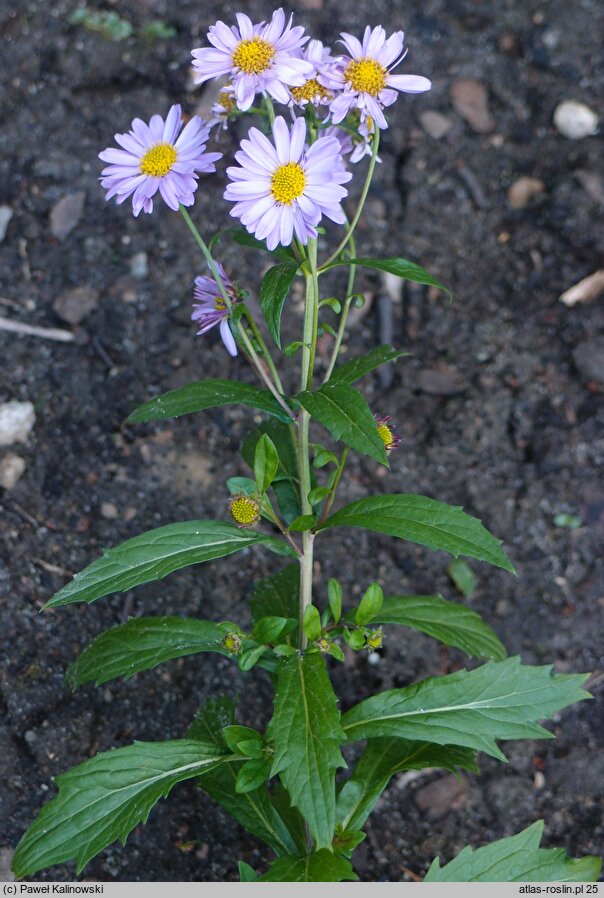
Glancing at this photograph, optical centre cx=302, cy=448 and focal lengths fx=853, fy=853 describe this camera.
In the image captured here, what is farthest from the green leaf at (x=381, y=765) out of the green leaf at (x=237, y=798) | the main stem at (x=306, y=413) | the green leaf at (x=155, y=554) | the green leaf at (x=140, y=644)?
the green leaf at (x=155, y=554)

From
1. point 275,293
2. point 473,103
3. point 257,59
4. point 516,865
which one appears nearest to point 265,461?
point 275,293

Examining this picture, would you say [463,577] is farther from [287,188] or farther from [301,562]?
[287,188]

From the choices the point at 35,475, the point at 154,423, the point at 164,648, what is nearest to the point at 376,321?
the point at 154,423

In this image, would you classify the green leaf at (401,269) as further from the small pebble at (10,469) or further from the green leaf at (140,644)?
the small pebble at (10,469)

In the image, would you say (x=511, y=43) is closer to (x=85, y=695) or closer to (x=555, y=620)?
(x=555, y=620)

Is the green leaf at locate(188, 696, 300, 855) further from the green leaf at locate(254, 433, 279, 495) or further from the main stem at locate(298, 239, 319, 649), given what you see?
the green leaf at locate(254, 433, 279, 495)

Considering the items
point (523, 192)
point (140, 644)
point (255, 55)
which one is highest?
point (523, 192)
